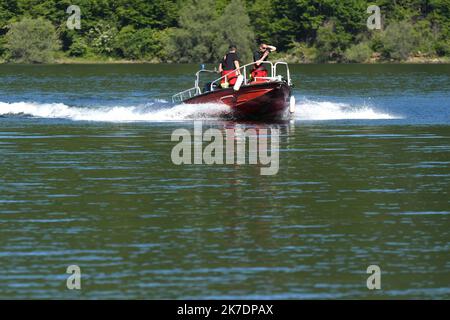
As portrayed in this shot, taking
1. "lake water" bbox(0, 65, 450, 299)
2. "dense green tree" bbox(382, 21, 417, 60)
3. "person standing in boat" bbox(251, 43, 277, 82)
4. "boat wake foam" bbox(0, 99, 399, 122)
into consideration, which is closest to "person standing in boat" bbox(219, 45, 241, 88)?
"person standing in boat" bbox(251, 43, 277, 82)

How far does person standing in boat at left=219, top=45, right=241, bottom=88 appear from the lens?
41812 mm

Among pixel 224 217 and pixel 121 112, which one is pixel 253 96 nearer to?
pixel 121 112

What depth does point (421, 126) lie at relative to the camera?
40.6 m

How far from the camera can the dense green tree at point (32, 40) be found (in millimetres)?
146750

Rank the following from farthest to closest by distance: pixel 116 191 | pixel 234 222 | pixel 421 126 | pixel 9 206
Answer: pixel 421 126 → pixel 116 191 → pixel 9 206 → pixel 234 222

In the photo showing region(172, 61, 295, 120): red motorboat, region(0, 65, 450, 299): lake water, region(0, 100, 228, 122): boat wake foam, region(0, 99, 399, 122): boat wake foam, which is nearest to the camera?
region(0, 65, 450, 299): lake water

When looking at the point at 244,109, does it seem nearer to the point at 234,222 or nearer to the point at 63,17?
the point at 234,222

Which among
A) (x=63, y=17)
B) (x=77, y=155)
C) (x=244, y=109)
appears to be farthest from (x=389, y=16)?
(x=77, y=155)

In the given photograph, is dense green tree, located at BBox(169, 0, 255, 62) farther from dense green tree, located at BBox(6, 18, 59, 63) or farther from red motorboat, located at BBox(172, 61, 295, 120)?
red motorboat, located at BBox(172, 61, 295, 120)

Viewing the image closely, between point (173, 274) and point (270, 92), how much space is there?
84.1 ft

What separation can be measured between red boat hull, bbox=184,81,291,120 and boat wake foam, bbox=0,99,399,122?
35cm

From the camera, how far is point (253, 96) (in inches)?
1654

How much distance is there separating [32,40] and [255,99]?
108244 millimetres

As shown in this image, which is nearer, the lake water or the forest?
the lake water
